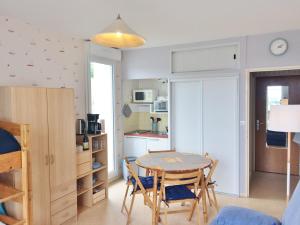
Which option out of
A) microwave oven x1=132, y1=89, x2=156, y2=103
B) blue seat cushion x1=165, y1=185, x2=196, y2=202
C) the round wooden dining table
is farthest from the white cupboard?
blue seat cushion x1=165, y1=185, x2=196, y2=202

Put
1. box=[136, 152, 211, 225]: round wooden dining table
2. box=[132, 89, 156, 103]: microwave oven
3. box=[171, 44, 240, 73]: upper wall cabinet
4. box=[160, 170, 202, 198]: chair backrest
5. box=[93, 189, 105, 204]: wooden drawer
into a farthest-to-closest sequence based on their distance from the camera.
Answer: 1. box=[132, 89, 156, 103]: microwave oven
2. box=[171, 44, 240, 73]: upper wall cabinet
3. box=[93, 189, 105, 204]: wooden drawer
4. box=[136, 152, 211, 225]: round wooden dining table
5. box=[160, 170, 202, 198]: chair backrest

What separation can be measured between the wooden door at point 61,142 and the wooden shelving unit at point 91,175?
24 centimetres

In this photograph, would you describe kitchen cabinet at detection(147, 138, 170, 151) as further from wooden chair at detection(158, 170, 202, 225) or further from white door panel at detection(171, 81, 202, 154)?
wooden chair at detection(158, 170, 202, 225)

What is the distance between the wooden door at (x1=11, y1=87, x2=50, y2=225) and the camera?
2664 millimetres

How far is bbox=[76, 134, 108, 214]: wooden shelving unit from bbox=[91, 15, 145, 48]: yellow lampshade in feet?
5.50

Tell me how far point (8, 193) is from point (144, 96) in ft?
10.3

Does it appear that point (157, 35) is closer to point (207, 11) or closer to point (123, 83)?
point (207, 11)

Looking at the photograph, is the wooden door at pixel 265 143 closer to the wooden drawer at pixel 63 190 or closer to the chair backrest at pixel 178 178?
the chair backrest at pixel 178 178

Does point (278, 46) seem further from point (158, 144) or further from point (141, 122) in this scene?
point (141, 122)

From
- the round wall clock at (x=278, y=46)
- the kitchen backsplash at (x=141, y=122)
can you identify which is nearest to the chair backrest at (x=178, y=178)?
the round wall clock at (x=278, y=46)

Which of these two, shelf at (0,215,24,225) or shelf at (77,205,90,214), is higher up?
shelf at (0,215,24,225)

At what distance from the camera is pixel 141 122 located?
18.0ft

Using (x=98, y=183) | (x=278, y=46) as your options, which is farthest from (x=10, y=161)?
(x=278, y=46)

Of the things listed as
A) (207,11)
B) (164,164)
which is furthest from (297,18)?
(164,164)
